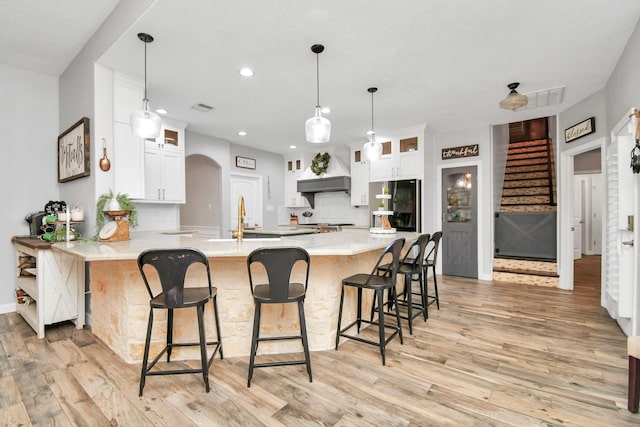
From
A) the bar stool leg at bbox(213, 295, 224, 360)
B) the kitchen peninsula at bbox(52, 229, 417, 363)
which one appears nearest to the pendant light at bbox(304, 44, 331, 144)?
the kitchen peninsula at bbox(52, 229, 417, 363)

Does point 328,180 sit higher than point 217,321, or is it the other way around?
point 328,180

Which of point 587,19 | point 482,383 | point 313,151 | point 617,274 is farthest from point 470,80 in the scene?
point 313,151

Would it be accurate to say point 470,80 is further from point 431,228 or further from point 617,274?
point 431,228

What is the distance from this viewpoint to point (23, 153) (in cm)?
348

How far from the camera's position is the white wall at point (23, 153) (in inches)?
134

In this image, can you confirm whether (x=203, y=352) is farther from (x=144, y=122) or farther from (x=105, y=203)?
(x=105, y=203)

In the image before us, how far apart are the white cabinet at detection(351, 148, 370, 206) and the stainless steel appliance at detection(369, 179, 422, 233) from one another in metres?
0.64

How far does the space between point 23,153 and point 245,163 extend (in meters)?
3.59

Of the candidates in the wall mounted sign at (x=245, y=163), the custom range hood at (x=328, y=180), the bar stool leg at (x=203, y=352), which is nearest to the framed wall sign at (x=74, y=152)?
the bar stool leg at (x=203, y=352)

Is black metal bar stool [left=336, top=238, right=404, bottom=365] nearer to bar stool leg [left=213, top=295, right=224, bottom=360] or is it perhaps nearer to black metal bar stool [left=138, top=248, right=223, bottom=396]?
bar stool leg [left=213, top=295, right=224, bottom=360]

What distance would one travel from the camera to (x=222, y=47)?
2.73 m

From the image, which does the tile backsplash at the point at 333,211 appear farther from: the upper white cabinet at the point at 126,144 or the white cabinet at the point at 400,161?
the upper white cabinet at the point at 126,144

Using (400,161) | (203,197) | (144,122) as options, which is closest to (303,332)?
(144,122)

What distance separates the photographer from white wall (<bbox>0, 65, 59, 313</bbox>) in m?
3.40
